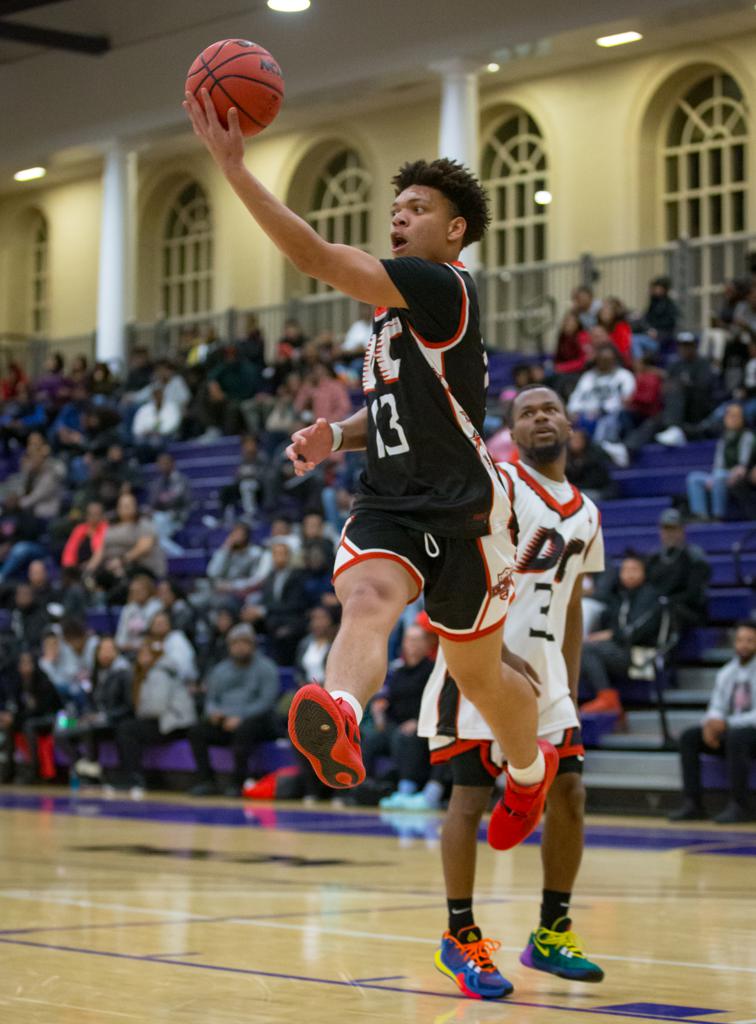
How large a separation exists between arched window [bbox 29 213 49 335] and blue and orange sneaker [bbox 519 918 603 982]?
86.6 feet

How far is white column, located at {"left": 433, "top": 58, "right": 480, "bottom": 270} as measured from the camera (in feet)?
64.8

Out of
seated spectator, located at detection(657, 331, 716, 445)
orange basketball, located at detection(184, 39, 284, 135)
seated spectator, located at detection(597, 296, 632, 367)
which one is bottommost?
orange basketball, located at detection(184, 39, 284, 135)

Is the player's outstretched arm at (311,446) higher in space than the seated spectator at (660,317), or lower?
lower

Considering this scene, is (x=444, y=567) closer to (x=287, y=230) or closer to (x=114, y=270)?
(x=287, y=230)

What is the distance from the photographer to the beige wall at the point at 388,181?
883 inches

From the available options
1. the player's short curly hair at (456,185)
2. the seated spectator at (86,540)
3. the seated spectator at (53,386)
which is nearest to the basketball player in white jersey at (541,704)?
the player's short curly hair at (456,185)

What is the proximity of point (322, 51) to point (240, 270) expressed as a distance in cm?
714

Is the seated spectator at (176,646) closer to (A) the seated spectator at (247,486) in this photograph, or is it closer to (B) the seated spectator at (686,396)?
(A) the seated spectator at (247,486)

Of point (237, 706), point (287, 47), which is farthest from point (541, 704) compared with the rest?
point (287, 47)

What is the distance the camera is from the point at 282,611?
1538 centimetres

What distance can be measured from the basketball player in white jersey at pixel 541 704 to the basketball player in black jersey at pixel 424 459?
409mm

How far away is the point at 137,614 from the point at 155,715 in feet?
4.81

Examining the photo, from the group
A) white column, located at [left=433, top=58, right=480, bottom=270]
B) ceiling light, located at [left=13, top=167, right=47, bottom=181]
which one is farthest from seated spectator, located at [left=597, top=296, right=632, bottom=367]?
ceiling light, located at [left=13, top=167, right=47, bottom=181]

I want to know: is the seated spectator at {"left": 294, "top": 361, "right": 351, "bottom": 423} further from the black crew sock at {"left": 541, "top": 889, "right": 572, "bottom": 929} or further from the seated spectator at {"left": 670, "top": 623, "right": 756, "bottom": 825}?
the black crew sock at {"left": 541, "top": 889, "right": 572, "bottom": 929}
